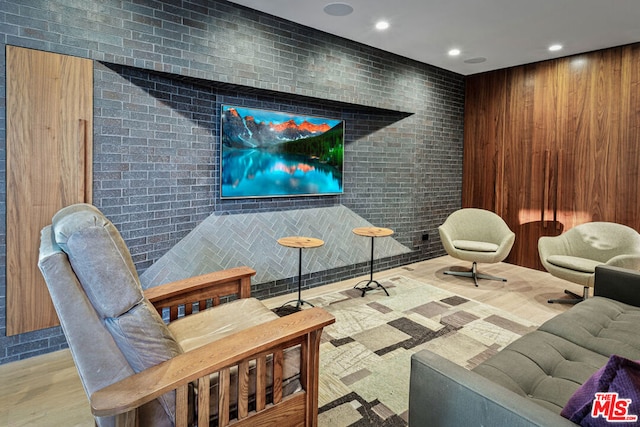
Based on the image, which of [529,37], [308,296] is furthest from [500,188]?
[308,296]

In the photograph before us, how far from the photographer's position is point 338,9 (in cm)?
338

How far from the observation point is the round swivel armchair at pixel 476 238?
13.8ft

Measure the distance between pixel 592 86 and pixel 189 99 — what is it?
4.60 meters

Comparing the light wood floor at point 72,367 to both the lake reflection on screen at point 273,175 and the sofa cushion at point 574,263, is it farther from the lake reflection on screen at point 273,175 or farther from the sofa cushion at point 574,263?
the lake reflection on screen at point 273,175

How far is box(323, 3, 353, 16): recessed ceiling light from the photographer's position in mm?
3301

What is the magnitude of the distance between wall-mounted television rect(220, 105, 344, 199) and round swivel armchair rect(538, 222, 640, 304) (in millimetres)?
2432

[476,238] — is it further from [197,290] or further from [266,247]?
[197,290]

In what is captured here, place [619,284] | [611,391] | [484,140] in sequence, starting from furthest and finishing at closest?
1. [484,140]
2. [619,284]
3. [611,391]

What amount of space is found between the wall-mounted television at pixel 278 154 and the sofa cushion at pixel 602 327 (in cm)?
272

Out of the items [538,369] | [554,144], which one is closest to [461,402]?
[538,369]

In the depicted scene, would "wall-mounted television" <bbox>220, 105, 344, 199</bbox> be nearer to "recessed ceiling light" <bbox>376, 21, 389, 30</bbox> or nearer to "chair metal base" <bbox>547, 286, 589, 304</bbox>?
"recessed ceiling light" <bbox>376, 21, 389, 30</bbox>

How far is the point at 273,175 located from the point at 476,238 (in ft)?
9.12

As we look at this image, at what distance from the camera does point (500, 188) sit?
5348mm

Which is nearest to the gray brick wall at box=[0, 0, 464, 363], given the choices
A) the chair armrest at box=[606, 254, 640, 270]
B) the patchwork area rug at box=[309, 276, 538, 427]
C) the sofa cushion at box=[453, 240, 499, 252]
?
the patchwork area rug at box=[309, 276, 538, 427]
